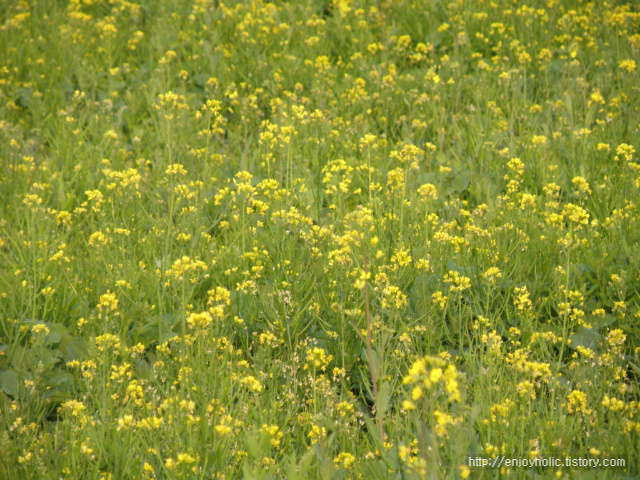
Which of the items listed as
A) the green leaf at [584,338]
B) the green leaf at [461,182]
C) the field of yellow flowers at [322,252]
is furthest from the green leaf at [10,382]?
the green leaf at [461,182]

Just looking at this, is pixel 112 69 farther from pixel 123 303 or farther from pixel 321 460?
pixel 321 460

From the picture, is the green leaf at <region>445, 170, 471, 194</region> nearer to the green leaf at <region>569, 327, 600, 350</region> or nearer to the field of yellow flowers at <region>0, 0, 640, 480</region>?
the field of yellow flowers at <region>0, 0, 640, 480</region>

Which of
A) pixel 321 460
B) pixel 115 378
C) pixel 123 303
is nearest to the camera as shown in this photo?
pixel 321 460

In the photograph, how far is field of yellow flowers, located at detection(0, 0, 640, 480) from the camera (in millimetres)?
2236

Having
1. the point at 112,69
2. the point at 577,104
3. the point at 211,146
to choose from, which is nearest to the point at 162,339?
the point at 211,146

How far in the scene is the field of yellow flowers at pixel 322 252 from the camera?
224 cm

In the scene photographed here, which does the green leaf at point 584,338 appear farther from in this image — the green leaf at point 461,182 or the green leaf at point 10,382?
the green leaf at point 10,382

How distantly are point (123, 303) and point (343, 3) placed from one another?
14.0 feet

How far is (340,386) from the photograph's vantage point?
290 centimetres

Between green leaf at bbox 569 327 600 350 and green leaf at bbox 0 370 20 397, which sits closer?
green leaf at bbox 0 370 20 397

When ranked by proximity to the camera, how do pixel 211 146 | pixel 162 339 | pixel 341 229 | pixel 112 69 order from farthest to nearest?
1. pixel 112 69
2. pixel 211 146
3. pixel 341 229
4. pixel 162 339

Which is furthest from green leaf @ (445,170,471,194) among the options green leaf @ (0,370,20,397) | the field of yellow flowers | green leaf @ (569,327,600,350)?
green leaf @ (0,370,20,397)

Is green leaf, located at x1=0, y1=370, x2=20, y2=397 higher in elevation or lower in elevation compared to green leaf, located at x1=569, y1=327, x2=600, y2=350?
higher

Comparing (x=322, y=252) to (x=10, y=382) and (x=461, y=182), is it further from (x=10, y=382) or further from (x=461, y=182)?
(x=10, y=382)
